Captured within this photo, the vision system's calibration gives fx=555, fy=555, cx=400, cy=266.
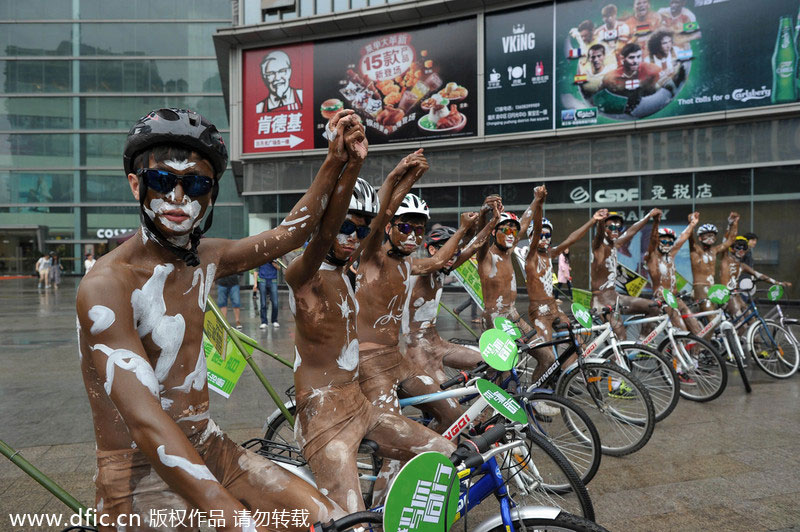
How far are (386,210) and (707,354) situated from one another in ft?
16.7

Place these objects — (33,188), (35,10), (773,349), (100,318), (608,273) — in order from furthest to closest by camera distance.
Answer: (35,10) → (33,188) → (773,349) → (608,273) → (100,318)

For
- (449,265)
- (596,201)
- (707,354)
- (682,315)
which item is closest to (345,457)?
(449,265)

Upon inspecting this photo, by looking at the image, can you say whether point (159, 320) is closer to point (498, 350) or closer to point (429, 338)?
point (498, 350)

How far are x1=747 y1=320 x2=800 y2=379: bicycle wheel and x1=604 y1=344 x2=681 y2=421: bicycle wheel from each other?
9.40 feet

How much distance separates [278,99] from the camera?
76.4 ft

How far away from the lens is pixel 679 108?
18.1 metres

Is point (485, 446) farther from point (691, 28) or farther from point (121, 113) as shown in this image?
point (121, 113)

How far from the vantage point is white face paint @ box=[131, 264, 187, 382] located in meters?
1.77

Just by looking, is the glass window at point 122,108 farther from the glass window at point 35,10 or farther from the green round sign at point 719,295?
the green round sign at point 719,295

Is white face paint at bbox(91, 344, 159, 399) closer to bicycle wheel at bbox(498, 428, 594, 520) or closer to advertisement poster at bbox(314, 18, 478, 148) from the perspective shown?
bicycle wheel at bbox(498, 428, 594, 520)

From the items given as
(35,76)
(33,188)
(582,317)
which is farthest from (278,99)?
(35,76)

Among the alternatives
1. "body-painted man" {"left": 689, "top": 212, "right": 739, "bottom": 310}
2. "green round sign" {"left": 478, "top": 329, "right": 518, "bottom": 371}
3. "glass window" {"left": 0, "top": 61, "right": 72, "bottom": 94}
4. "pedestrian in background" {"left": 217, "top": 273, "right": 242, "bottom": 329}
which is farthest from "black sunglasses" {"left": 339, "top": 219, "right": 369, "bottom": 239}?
"glass window" {"left": 0, "top": 61, "right": 72, "bottom": 94}

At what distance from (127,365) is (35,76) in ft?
152

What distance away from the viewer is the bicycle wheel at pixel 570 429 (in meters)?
3.88
